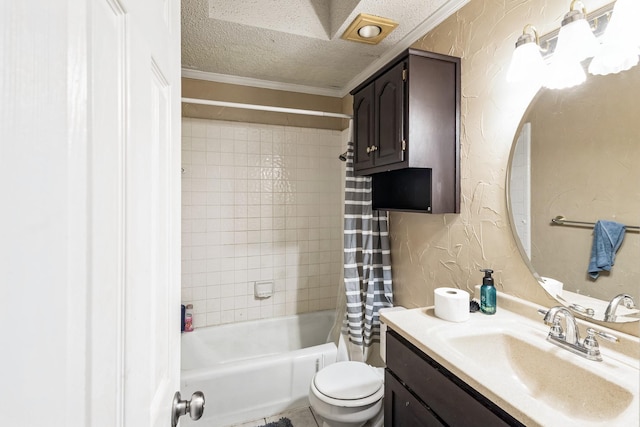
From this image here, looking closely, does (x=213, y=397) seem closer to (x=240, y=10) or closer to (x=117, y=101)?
(x=117, y=101)

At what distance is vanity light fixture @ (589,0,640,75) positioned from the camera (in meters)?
0.85

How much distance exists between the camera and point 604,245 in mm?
954

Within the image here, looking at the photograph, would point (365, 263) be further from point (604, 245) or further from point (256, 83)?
point (256, 83)

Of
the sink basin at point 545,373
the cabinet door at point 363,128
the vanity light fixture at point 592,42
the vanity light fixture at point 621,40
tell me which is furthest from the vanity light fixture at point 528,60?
the sink basin at point 545,373

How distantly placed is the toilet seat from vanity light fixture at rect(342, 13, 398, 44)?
1.95 meters

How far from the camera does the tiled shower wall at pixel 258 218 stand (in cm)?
246

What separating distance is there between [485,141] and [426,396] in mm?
1078

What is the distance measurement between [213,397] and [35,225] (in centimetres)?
198

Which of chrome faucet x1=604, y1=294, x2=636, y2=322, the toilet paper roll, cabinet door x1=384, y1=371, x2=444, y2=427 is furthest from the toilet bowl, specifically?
chrome faucet x1=604, y1=294, x2=636, y2=322

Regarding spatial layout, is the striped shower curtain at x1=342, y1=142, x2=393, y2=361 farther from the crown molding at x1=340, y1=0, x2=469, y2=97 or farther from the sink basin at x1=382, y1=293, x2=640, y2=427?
the sink basin at x1=382, y1=293, x2=640, y2=427

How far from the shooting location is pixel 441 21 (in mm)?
1625

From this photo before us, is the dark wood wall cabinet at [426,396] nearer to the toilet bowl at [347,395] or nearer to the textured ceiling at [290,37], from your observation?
the toilet bowl at [347,395]

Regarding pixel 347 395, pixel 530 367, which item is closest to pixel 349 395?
pixel 347 395

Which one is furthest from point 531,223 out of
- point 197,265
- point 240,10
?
point 197,265
